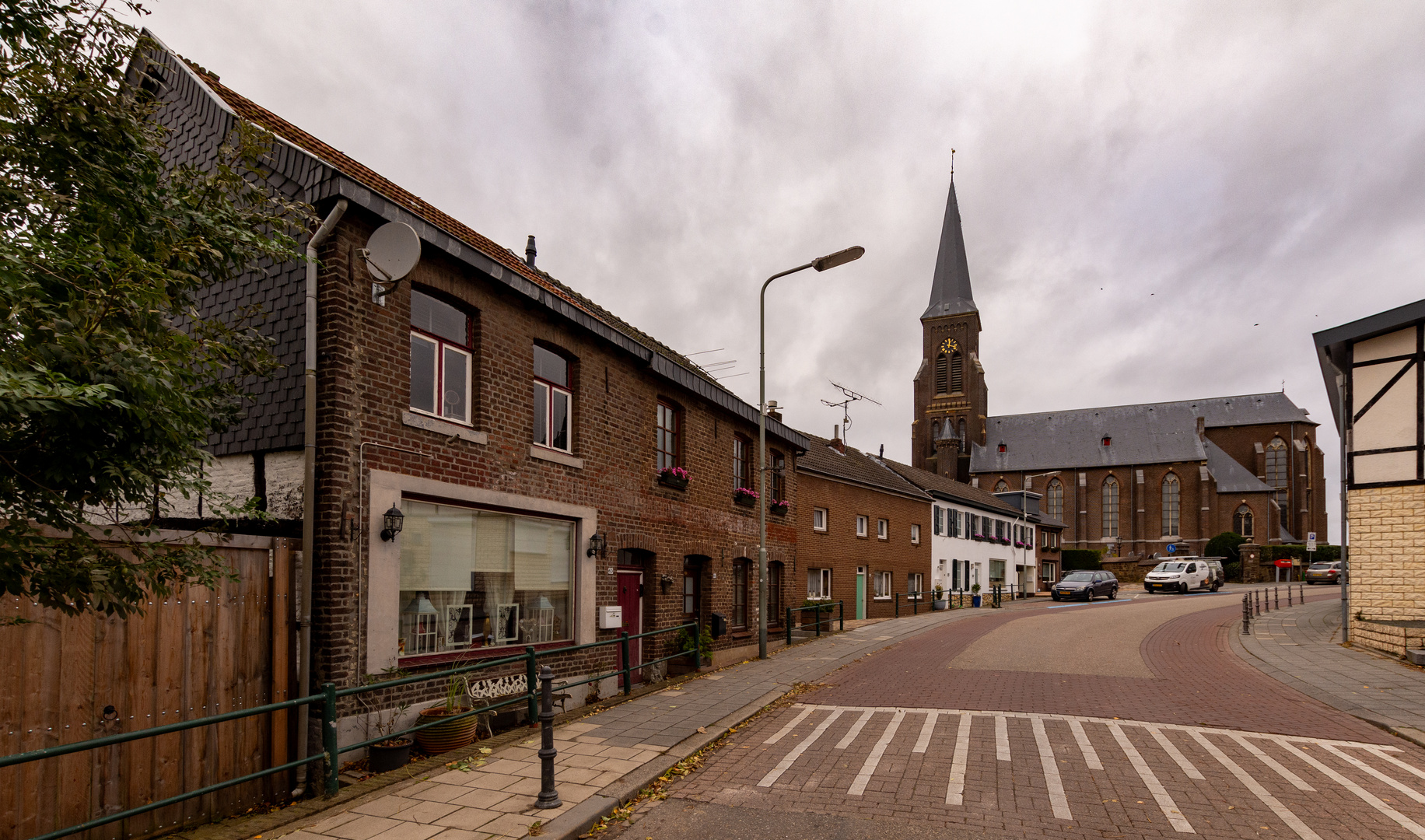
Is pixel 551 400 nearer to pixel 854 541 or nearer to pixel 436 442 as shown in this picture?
pixel 436 442

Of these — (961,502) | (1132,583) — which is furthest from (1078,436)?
(961,502)

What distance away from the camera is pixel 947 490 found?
1547 inches

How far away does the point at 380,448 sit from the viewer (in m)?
8.67

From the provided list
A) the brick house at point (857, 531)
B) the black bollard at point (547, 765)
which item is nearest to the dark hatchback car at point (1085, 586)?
the brick house at point (857, 531)

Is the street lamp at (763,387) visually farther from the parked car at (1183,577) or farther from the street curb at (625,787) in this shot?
the parked car at (1183,577)

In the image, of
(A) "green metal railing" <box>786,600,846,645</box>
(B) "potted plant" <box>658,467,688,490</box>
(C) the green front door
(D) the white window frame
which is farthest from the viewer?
(D) the white window frame

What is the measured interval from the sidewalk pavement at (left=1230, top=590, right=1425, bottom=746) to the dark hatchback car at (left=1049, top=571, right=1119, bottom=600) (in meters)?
16.8

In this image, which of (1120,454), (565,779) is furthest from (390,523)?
(1120,454)

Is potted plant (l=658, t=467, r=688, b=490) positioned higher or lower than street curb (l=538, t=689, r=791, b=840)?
higher

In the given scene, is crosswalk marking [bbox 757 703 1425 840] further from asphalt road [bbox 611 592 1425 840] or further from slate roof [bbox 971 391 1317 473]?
slate roof [bbox 971 391 1317 473]

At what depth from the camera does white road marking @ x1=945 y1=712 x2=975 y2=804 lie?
7.01 meters

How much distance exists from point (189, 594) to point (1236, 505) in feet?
243

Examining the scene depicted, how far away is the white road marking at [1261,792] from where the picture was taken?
242 inches

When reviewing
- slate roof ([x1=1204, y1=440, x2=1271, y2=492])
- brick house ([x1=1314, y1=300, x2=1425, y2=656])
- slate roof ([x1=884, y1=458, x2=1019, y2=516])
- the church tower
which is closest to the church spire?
the church tower
